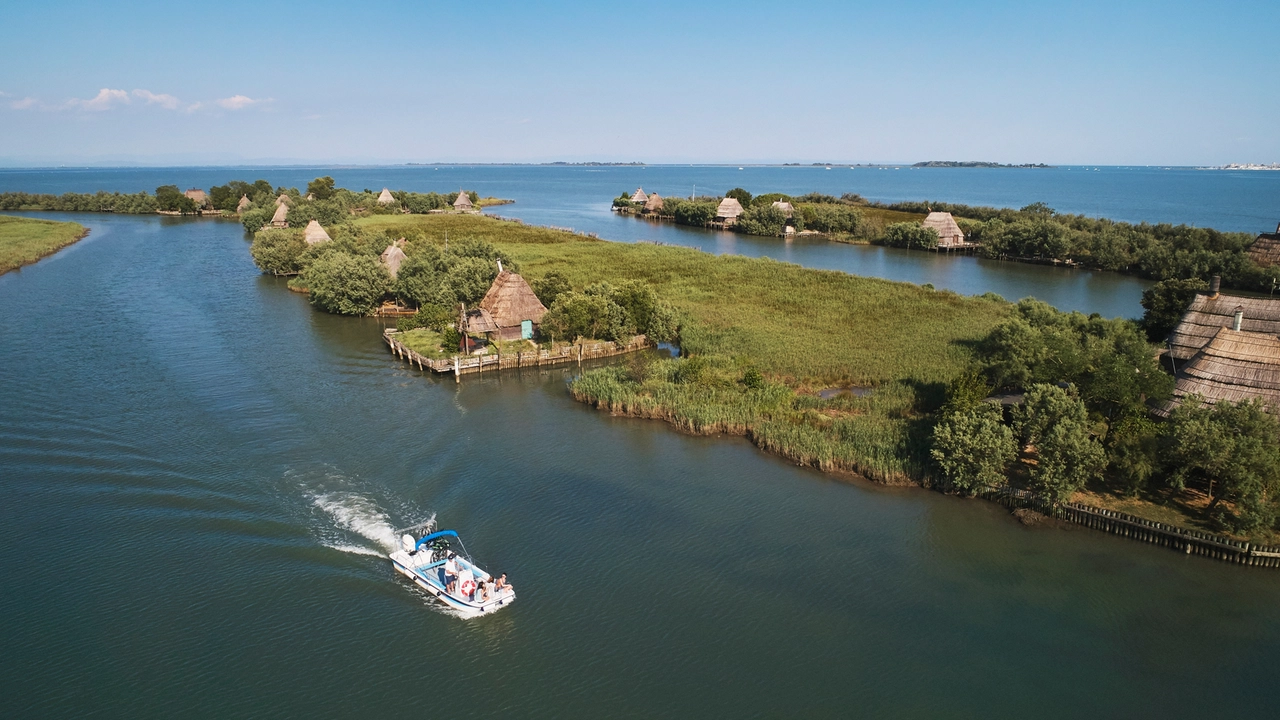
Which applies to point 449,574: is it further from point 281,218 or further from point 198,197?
point 198,197

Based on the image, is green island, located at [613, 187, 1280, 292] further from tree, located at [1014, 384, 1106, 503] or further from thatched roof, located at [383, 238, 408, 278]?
thatched roof, located at [383, 238, 408, 278]

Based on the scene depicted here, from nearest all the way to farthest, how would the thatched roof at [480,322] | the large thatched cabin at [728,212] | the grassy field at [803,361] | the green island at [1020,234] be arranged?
the grassy field at [803,361] → the thatched roof at [480,322] → the green island at [1020,234] → the large thatched cabin at [728,212]

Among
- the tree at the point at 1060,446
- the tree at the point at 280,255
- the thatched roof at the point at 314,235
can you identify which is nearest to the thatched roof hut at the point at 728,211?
the thatched roof at the point at 314,235

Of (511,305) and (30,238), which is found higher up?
(30,238)

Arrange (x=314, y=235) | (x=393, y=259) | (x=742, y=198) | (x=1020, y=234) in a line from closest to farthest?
(x=393, y=259)
(x=314, y=235)
(x=1020, y=234)
(x=742, y=198)

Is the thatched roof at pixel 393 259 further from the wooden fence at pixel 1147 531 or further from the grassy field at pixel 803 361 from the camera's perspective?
the wooden fence at pixel 1147 531

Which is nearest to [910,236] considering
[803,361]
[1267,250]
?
[1267,250]

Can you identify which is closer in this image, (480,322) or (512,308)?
(480,322)
